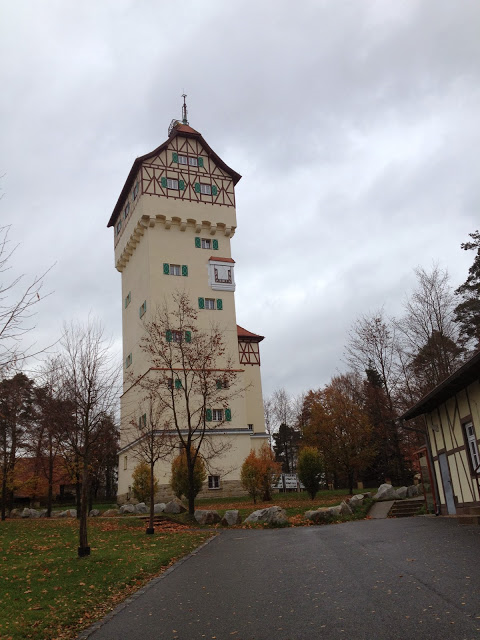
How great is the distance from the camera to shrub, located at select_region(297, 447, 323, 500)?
97.8 feet

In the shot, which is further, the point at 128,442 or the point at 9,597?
the point at 128,442

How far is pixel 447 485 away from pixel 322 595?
1358cm

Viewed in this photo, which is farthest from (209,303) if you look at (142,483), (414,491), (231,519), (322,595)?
(322,595)

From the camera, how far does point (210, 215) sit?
44844mm

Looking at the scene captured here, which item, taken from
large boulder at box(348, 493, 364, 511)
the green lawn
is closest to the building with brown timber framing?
large boulder at box(348, 493, 364, 511)

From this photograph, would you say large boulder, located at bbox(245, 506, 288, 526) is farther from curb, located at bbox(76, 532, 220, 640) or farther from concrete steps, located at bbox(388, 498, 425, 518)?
curb, located at bbox(76, 532, 220, 640)

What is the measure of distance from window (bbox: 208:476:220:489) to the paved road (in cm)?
2633

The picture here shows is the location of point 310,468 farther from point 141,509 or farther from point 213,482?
point 213,482

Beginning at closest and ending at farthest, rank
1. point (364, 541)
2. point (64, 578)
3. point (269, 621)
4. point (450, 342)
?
point (269, 621), point (64, 578), point (364, 541), point (450, 342)

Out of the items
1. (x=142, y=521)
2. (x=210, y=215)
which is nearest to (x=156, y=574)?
(x=142, y=521)

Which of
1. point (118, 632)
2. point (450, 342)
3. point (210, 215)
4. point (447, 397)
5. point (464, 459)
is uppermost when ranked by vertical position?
point (210, 215)

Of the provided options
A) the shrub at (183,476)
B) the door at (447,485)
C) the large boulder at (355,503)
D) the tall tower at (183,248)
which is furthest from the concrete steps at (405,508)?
the tall tower at (183,248)

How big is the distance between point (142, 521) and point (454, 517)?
12.9m

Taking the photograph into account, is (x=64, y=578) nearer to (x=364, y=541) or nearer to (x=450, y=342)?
(x=364, y=541)
